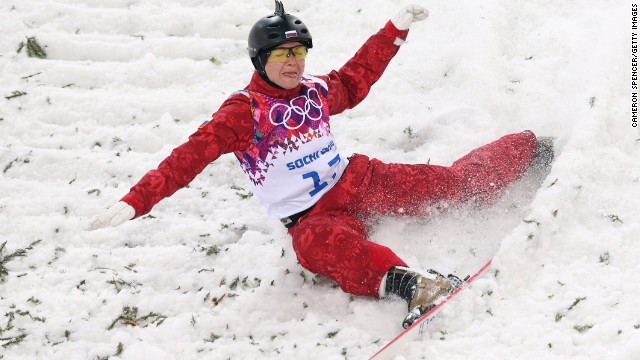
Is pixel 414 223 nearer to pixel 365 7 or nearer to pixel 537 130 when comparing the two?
pixel 537 130

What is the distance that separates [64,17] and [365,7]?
7.84ft

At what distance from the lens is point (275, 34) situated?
10.6 ft

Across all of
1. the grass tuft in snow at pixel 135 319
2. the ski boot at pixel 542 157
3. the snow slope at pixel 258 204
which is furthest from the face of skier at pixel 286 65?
the ski boot at pixel 542 157

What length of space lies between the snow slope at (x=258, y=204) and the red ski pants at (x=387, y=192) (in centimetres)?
→ 11

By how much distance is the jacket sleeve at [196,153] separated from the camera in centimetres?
303

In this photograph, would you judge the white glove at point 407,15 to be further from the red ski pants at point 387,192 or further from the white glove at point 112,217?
the white glove at point 112,217

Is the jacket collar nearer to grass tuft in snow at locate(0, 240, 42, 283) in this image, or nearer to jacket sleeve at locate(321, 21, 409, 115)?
jacket sleeve at locate(321, 21, 409, 115)

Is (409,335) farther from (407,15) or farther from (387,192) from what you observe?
(407,15)

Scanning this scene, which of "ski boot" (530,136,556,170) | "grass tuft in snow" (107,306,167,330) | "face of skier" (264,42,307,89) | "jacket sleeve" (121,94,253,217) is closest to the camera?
"jacket sleeve" (121,94,253,217)

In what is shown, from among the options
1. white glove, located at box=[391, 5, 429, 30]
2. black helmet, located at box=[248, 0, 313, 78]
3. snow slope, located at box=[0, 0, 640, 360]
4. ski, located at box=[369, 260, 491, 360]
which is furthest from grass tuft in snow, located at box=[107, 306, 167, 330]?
white glove, located at box=[391, 5, 429, 30]

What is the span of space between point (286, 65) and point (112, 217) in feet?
3.68

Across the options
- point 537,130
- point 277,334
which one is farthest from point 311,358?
point 537,130

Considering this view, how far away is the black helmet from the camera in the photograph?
3.24m

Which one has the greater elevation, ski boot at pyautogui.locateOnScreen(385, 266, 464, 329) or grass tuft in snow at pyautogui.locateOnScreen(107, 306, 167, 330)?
ski boot at pyautogui.locateOnScreen(385, 266, 464, 329)
